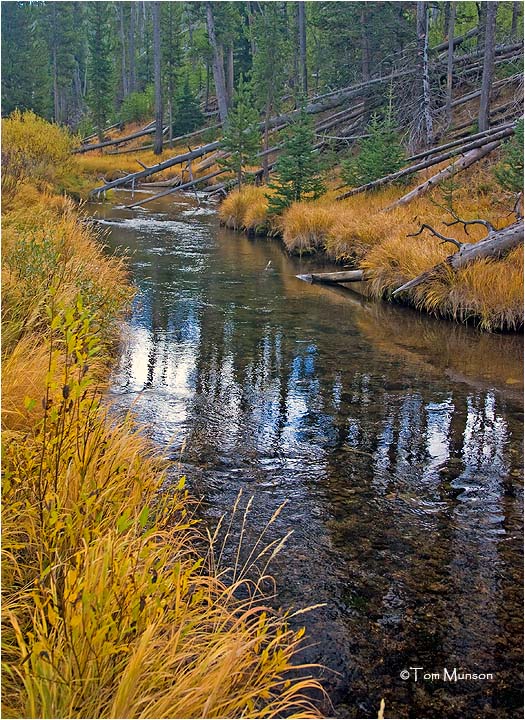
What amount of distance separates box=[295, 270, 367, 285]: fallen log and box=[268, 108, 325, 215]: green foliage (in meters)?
6.34

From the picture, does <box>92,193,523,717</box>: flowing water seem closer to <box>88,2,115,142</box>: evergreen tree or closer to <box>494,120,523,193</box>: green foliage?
<box>494,120,523,193</box>: green foliage

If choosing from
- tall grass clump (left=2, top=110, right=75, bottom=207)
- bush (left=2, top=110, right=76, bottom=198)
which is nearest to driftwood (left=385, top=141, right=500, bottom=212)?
tall grass clump (left=2, top=110, right=75, bottom=207)

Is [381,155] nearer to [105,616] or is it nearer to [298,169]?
[298,169]

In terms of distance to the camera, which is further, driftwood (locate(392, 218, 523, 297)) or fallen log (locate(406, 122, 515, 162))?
fallen log (locate(406, 122, 515, 162))

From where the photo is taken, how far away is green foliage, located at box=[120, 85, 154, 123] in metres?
50.6

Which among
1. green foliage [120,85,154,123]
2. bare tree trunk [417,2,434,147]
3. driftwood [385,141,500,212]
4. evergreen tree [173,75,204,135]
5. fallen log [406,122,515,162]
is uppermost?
green foliage [120,85,154,123]

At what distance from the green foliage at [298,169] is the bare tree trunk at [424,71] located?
15.0 ft

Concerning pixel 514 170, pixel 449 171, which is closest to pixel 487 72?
pixel 449 171

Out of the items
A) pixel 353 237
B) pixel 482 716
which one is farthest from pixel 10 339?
pixel 353 237

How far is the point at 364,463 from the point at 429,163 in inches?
564

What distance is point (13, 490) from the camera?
342 cm

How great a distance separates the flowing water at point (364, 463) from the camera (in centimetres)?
360

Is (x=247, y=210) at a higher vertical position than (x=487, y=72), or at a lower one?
lower

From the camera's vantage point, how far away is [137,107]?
166 feet
